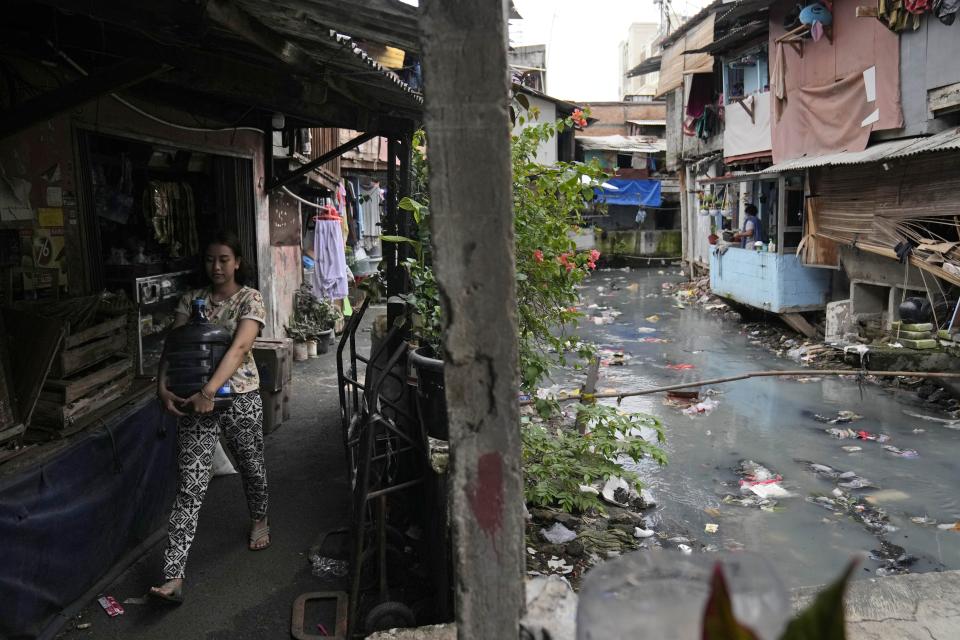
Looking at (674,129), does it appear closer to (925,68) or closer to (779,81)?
(779,81)

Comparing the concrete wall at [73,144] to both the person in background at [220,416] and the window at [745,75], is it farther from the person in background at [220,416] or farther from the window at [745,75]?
the window at [745,75]

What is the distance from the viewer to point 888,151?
393 inches

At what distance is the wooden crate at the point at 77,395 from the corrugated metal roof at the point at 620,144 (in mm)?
27955

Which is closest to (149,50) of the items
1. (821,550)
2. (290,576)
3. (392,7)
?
(392,7)

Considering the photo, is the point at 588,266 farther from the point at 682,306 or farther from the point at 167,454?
the point at 682,306

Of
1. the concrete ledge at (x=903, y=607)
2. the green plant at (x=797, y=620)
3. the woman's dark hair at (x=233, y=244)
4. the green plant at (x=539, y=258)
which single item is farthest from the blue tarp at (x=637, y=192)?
the green plant at (x=797, y=620)

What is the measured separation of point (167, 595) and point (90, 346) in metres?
1.59

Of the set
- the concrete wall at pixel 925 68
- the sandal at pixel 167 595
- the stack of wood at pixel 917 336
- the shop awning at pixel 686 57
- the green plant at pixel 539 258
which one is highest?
the shop awning at pixel 686 57

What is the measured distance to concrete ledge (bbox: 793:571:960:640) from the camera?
2689mm

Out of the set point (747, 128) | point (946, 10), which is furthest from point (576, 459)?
point (747, 128)

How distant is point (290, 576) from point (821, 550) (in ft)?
12.1

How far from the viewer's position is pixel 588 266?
4629mm

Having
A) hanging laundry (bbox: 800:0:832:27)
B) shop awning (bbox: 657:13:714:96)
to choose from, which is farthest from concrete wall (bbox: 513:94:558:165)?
hanging laundry (bbox: 800:0:832:27)

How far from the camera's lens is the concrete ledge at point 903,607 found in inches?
106
